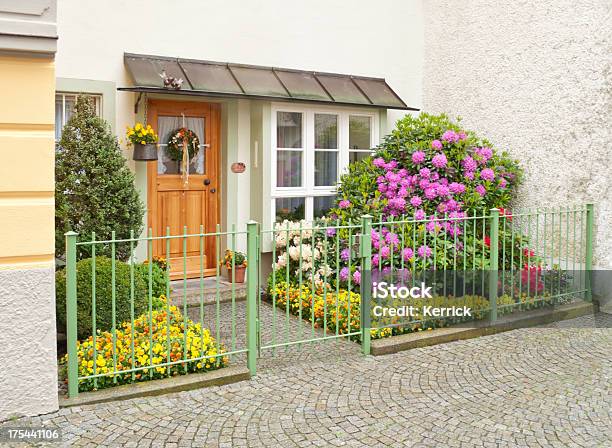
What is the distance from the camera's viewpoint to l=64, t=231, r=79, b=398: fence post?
446 centimetres

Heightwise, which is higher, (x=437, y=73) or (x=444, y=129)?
(x=437, y=73)

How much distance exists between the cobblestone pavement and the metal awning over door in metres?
3.52

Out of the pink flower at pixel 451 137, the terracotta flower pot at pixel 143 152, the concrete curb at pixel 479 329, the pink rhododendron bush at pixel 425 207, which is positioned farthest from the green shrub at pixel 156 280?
the pink flower at pixel 451 137

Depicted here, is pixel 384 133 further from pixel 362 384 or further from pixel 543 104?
pixel 362 384

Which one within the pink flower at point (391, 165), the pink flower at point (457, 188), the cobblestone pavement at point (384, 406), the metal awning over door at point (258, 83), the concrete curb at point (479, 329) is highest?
the metal awning over door at point (258, 83)

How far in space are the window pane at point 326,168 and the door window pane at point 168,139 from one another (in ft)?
5.36

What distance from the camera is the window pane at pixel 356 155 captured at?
9.20 m

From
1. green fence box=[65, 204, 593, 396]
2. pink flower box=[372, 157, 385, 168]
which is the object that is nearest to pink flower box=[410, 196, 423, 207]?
green fence box=[65, 204, 593, 396]

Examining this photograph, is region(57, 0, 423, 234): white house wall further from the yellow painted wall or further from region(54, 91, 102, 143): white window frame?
the yellow painted wall

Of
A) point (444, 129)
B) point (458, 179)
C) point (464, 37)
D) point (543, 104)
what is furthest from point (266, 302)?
point (464, 37)

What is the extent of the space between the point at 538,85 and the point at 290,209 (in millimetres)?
3750

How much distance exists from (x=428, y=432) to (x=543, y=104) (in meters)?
5.49

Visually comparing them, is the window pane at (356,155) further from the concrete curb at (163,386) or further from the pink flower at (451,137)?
the concrete curb at (163,386)

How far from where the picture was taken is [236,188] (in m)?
8.38
